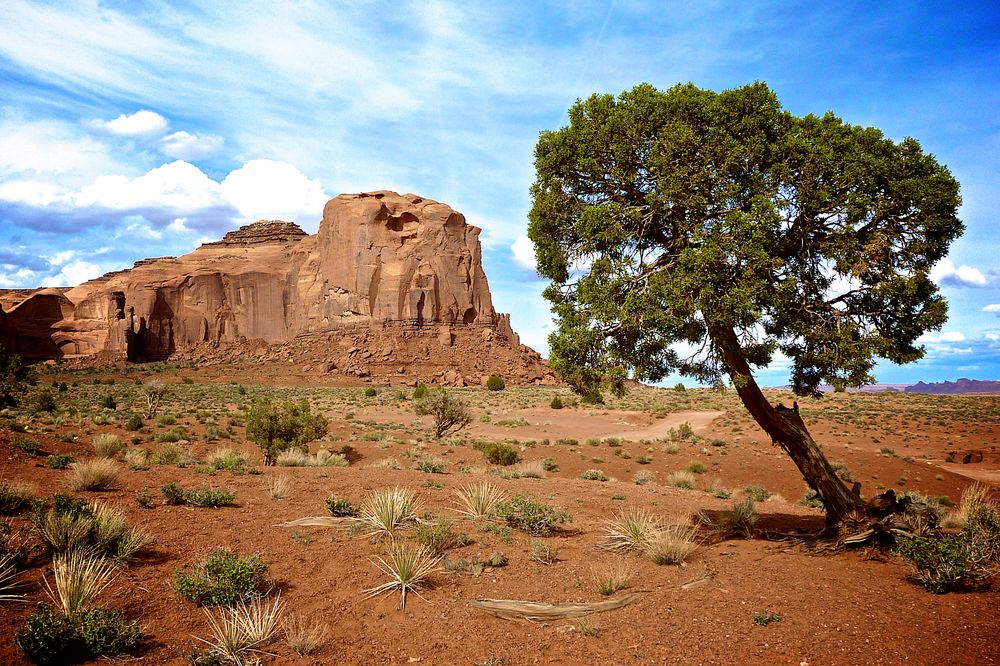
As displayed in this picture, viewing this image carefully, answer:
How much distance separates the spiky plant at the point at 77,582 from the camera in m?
5.22

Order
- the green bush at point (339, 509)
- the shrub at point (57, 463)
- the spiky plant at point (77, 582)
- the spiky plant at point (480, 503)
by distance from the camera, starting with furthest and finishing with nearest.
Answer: the shrub at point (57, 463), the spiky plant at point (480, 503), the green bush at point (339, 509), the spiky plant at point (77, 582)

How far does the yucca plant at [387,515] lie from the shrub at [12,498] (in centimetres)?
437

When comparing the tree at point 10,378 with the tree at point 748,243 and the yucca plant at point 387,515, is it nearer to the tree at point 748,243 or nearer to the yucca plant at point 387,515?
the yucca plant at point 387,515

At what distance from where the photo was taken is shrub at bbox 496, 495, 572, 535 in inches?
363

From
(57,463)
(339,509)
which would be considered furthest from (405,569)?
(57,463)

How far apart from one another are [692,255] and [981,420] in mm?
40802

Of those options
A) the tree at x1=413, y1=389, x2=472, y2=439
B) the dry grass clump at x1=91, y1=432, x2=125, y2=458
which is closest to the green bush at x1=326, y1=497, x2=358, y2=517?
the dry grass clump at x1=91, y1=432, x2=125, y2=458

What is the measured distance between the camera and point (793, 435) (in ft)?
28.6

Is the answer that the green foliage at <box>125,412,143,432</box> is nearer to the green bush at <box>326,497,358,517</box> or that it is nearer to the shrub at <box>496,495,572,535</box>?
the green bush at <box>326,497,358,517</box>

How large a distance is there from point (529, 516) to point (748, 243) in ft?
17.1

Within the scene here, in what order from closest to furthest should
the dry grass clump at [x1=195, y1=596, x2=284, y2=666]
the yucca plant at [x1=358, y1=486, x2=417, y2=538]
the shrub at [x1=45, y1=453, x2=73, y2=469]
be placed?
the dry grass clump at [x1=195, y1=596, x2=284, y2=666], the yucca plant at [x1=358, y1=486, x2=417, y2=538], the shrub at [x1=45, y1=453, x2=73, y2=469]

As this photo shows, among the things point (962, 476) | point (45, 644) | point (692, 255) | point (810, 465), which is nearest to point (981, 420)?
point (962, 476)

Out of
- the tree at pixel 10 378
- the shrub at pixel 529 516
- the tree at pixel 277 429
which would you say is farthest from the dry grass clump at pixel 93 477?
the tree at pixel 10 378

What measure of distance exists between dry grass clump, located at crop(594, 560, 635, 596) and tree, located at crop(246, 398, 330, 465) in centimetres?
1526
